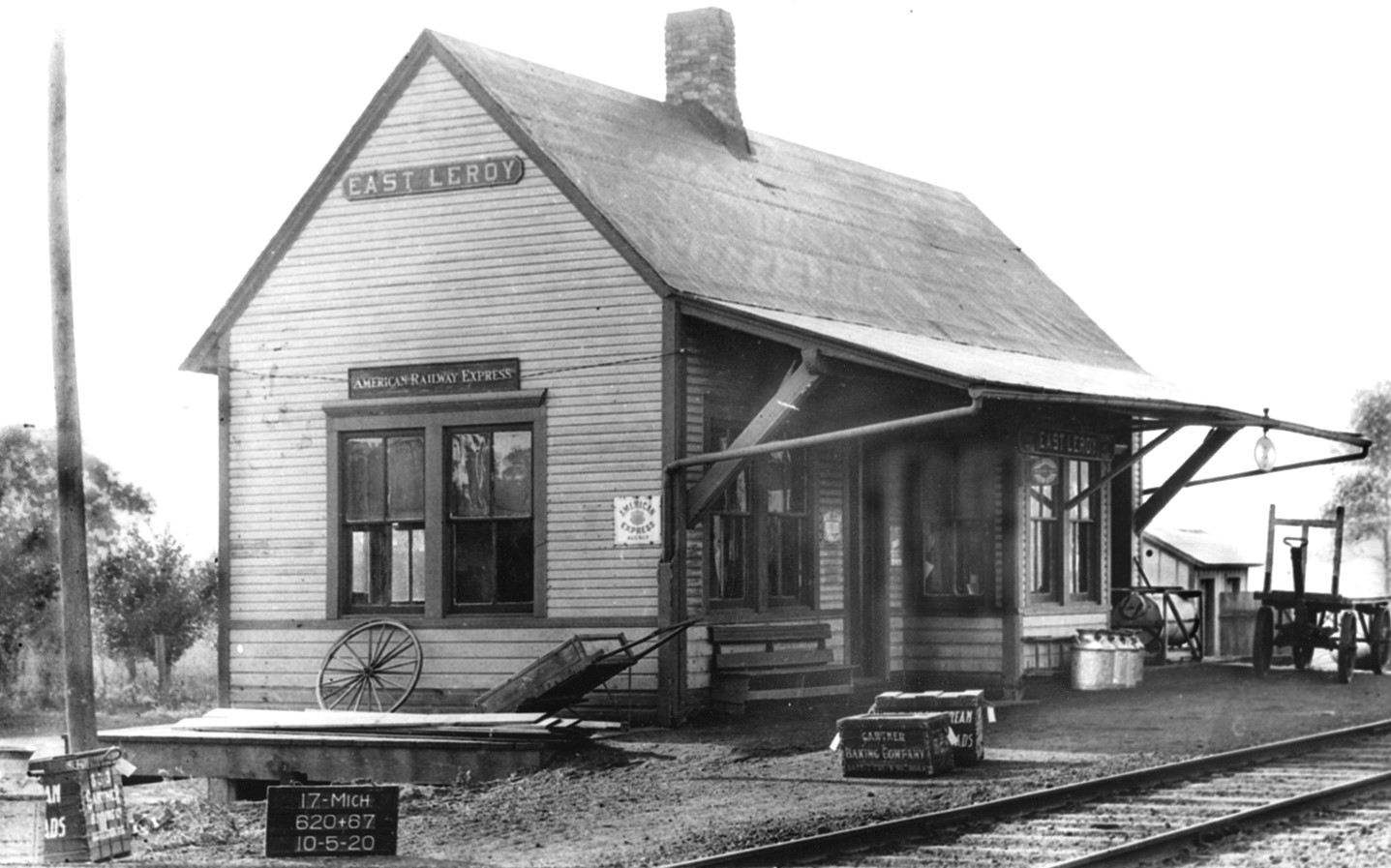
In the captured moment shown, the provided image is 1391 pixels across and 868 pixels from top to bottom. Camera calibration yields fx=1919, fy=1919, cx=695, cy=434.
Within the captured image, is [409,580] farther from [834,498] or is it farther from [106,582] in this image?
[106,582]

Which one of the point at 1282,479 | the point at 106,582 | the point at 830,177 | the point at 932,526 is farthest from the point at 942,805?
the point at 1282,479

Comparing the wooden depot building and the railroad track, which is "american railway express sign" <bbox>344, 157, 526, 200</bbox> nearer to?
the wooden depot building

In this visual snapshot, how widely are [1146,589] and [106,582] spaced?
1556 centimetres

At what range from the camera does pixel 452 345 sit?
62.6ft

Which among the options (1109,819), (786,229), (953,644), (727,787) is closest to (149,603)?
(786,229)

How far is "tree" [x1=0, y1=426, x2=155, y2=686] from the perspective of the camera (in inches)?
1136

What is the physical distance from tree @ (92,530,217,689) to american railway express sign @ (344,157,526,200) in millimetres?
11334

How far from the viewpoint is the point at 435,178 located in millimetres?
19375

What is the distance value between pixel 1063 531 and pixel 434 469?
7.41 meters

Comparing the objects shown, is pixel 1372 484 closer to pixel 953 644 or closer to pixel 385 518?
pixel 953 644

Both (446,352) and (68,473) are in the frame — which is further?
(446,352)

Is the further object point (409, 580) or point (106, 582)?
point (106, 582)

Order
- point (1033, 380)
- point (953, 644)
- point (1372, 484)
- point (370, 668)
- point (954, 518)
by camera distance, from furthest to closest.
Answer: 1. point (1372, 484)
2. point (954, 518)
3. point (953, 644)
4. point (370, 668)
5. point (1033, 380)

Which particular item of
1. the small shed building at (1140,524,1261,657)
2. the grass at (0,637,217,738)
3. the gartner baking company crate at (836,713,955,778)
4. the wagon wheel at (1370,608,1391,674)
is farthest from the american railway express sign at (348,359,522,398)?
the small shed building at (1140,524,1261,657)
